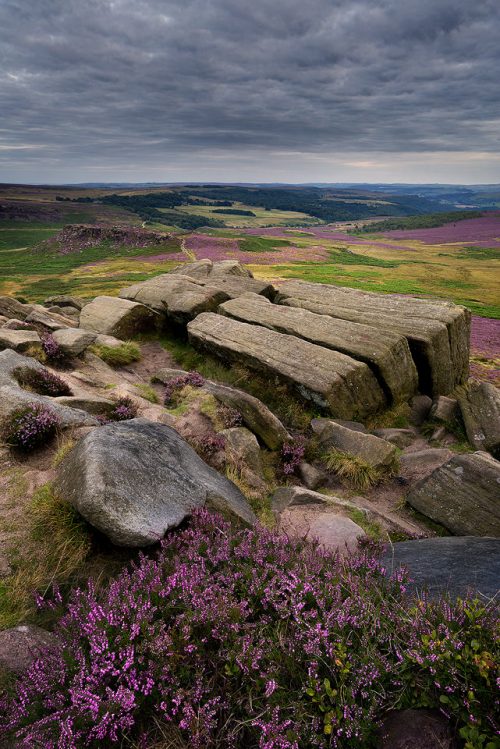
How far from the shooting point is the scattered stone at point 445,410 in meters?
15.6

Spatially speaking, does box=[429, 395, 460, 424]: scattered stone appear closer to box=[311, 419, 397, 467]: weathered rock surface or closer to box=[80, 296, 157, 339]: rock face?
box=[311, 419, 397, 467]: weathered rock surface

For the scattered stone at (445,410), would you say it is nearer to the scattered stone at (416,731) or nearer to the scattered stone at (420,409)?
the scattered stone at (420,409)

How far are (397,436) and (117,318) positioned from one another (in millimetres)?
14089

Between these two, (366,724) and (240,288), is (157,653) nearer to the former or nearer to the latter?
(366,724)

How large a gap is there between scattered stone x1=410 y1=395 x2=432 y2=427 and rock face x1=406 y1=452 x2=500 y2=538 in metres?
6.13

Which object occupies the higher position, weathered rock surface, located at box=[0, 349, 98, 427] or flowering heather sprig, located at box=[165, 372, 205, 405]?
weathered rock surface, located at box=[0, 349, 98, 427]

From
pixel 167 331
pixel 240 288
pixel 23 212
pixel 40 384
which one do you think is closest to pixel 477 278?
pixel 240 288

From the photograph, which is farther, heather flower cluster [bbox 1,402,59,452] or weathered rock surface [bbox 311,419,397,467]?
weathered rock surface [bbox 311,419,397,467]

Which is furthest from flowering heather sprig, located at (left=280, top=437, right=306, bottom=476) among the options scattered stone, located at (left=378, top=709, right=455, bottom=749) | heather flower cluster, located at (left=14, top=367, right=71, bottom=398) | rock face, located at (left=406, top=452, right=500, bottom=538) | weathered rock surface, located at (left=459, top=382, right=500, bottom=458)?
scattered stone, located at (left=378, top=709, right=455, bottom=749)

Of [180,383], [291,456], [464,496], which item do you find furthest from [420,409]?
[180,383]

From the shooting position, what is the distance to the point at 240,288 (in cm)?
2272

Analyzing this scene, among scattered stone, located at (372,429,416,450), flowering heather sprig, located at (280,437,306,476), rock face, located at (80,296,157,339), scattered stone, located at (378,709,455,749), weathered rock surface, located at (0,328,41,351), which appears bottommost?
scattered stone, located at (372,429,416,450)

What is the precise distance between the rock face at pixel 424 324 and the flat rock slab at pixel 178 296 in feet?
12.8

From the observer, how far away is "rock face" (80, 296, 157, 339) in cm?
2002
